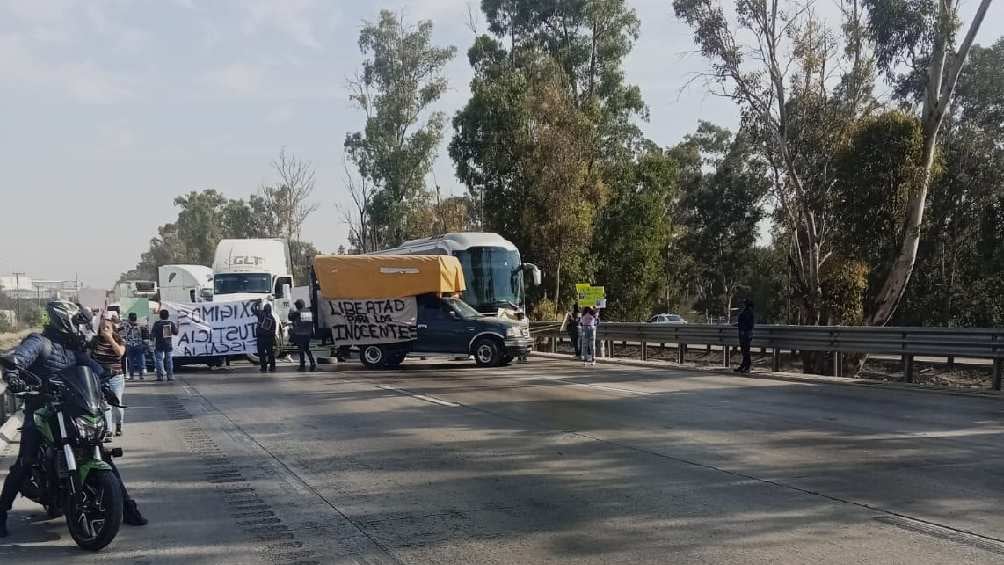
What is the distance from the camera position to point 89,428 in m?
6.44

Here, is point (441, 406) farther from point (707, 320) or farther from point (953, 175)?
point (707, 320)

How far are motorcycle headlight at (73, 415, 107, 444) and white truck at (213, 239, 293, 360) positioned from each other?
89.0 ft

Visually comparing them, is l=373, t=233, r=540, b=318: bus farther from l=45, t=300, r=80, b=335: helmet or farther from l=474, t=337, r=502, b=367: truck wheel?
l=45, t=300, r=80, b=335: helmet

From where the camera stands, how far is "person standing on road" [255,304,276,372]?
23.4 meters

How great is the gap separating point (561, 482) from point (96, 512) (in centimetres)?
396

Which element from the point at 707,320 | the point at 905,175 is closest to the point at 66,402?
the point at 905,175

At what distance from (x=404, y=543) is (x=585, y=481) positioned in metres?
2.47

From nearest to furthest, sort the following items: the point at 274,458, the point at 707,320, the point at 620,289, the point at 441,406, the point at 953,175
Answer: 1. the point at 274,458
2. the point at 441,406
3. the point at 953,175
4. the point at 620,289
5. the point at 707,320

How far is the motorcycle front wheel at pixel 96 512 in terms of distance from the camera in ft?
20.4

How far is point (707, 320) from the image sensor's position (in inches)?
2697

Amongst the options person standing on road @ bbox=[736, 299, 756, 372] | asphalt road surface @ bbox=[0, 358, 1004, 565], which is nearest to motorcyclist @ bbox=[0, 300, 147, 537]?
asphalt road surface @ bbox=[0, 358, 1004, 565]

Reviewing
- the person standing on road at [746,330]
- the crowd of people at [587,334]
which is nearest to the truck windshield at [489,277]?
the crowd of people at [587,334]

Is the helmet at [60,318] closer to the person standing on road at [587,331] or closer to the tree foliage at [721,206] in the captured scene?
the person standing on road at [587,331]

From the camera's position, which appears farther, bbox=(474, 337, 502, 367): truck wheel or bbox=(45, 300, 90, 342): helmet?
bbox=(474, 337, 502, 367): truck wheel
